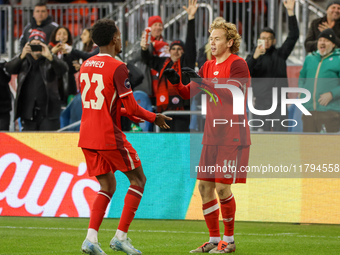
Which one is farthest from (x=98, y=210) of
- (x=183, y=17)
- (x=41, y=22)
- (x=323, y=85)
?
(x=183, y=17)

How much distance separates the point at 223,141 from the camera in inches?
218

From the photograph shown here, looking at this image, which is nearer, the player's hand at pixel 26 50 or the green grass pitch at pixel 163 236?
the green grass pitch at pixel 163 236

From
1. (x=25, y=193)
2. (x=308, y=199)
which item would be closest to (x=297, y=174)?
(x=308, y=199)

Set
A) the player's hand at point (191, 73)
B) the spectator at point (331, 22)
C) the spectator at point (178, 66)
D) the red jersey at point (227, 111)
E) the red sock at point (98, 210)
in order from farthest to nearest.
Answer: the spectator at point (331, 22)
the spectator at point (178, 66)
the red jersey at point (227, 111)
the player's hand at point (191, 73)
the red sock at point (98, 210)

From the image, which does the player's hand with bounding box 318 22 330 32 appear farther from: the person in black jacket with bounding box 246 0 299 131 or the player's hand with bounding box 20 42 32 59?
the player's hand with bounding box 20 42 32 59

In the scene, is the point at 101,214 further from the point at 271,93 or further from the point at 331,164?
the point at 271,93

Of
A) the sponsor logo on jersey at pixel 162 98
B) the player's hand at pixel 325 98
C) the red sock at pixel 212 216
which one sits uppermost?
the player's hand at pixel 325 98

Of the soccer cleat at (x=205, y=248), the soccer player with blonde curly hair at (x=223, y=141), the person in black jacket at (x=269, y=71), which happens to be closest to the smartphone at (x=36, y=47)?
the person in black jacket at (x=269, y=71)

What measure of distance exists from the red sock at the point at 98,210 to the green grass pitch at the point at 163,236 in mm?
594

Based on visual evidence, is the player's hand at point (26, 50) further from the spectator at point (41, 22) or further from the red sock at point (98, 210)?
the red sock at point (98, 210)

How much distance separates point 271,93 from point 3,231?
4.89m

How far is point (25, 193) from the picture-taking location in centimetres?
769

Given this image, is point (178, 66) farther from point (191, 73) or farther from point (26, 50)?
point (191, 73)

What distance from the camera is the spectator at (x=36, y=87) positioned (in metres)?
9.53
